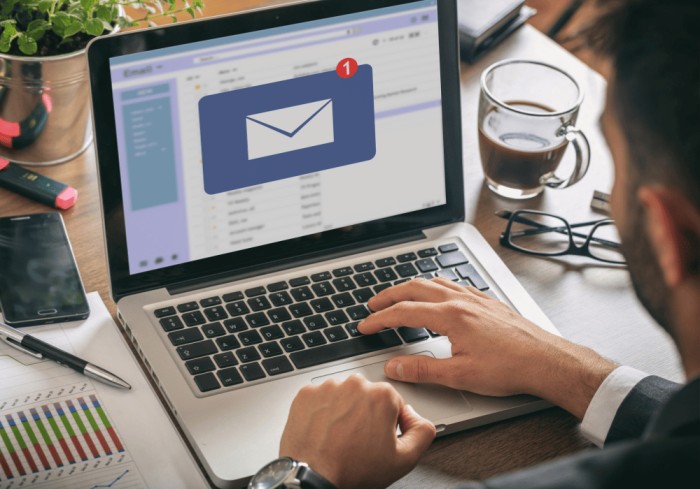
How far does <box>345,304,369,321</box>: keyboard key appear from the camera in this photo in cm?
121

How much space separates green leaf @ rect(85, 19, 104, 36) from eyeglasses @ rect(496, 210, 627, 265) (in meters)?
0.60

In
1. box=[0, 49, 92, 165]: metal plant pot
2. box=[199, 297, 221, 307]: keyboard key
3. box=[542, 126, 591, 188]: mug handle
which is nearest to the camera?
box=[199, 297, 221, 307]: keyboard key

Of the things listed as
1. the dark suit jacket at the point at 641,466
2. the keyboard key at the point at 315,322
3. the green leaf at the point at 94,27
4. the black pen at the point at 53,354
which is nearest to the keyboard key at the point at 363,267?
the keyboard key at the point at 315,322

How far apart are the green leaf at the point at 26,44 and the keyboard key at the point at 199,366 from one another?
464 millimetres

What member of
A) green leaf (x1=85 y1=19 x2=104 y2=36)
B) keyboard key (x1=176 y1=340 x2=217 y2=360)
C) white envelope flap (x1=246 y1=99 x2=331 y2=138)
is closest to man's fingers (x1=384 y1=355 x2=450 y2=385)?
keyboard key (x1=176 y1=340 x2=217 y2=360)

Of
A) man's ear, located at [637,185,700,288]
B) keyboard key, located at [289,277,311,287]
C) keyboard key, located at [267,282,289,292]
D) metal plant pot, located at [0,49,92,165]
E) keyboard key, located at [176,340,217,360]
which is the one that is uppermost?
man's ear, located at [637,185,700,288]

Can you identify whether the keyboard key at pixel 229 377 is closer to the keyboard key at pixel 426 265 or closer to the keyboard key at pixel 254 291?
the keyboard key at pixel 254 291

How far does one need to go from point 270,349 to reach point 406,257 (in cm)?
25

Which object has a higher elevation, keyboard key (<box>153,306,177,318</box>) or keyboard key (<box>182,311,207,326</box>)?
Result: keyboard key (<box>153,306,177,318</box>)

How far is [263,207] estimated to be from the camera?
1232 millimetres

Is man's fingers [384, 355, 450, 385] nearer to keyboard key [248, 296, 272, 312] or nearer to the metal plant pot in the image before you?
keyboard key [248, 296, 272, 312]

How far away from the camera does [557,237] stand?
1.43 m

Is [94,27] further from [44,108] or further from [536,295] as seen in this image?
[536,295]

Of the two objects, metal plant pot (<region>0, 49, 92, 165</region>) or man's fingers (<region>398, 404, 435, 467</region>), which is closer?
man's fingers (<region>398, 404, 435, 467</region>)
